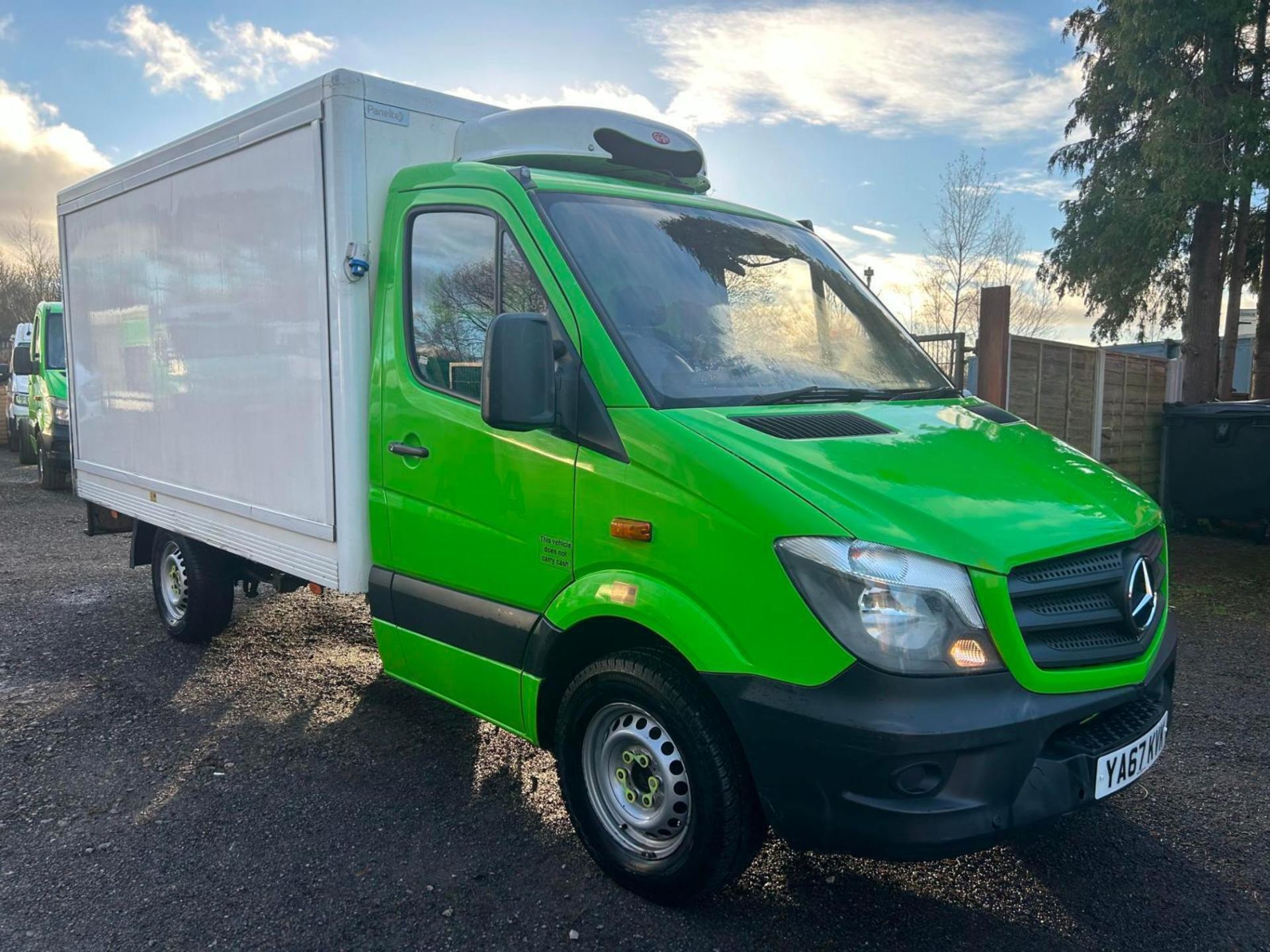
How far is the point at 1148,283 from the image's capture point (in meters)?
17.5

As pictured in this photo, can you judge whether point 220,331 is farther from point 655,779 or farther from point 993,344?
point 993,344

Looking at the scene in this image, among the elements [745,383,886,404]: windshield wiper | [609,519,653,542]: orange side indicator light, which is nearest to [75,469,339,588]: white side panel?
[609,519,653,542]: orange side indicator light

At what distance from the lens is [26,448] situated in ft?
55.7

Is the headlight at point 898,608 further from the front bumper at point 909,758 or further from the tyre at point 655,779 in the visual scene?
the tyre at point 655,779

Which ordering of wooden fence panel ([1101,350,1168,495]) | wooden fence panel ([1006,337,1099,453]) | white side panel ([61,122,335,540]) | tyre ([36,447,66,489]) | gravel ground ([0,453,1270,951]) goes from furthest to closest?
tyre ([36,447,66,489]), wooden fence panel ([1101,350,1168,495]), wooden fence panel ([1006,337,1099,453]), white side panel ([61,122,335,540]), gravel ground ([0,453,1270,951])

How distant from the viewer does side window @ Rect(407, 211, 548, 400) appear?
11.7 feet

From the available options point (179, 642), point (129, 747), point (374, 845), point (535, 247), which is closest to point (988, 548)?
point (535, 247)

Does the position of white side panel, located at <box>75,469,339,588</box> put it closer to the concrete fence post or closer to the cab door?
the cab door

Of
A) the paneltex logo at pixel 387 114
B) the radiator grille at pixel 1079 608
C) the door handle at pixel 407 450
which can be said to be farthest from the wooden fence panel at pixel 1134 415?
the door handle at pixel 407 450

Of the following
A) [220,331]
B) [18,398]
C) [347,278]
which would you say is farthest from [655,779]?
[18,398]

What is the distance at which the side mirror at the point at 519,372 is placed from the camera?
3.06m

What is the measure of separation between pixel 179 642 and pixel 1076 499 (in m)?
5.50

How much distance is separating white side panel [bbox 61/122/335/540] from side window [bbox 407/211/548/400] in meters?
0.55

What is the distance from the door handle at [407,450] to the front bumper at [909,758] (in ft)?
5.37
